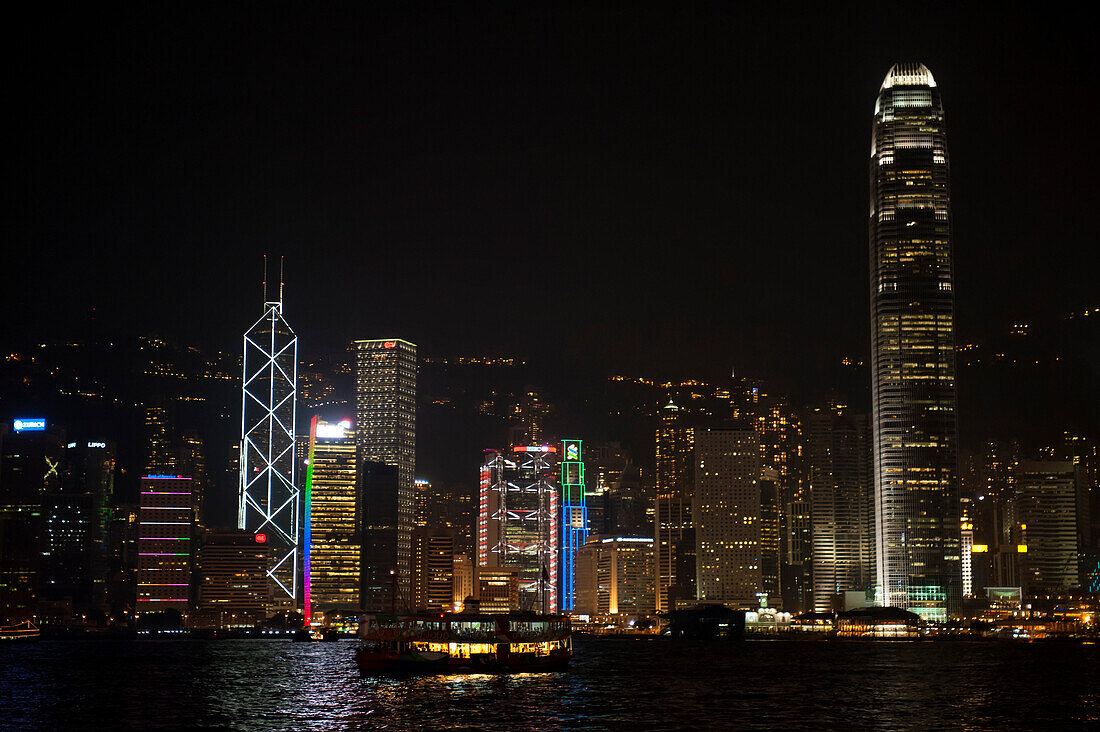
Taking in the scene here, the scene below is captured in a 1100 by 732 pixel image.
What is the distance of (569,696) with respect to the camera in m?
102

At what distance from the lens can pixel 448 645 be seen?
399 ft

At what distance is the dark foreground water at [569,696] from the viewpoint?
8475 centimetres

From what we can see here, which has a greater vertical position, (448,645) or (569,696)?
(448,645)

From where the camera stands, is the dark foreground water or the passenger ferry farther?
the passenger ferry

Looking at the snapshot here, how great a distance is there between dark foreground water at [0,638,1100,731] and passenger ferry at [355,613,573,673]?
1.59 m

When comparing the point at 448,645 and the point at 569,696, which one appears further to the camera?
the point at 448,645

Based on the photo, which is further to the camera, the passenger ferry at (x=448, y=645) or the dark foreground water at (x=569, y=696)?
the passenger ferry at (x=448, y=645)

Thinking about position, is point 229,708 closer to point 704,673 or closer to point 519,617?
point 519,617

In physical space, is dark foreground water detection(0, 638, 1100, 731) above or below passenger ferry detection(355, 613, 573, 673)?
below

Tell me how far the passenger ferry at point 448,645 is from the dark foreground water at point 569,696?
5.23ft

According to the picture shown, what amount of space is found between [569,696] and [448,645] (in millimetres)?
22199

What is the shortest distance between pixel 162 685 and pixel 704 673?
55.3 m

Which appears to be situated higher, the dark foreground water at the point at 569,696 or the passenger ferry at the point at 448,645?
the passenger ferry at the point at 448,645

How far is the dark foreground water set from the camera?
84.8m
